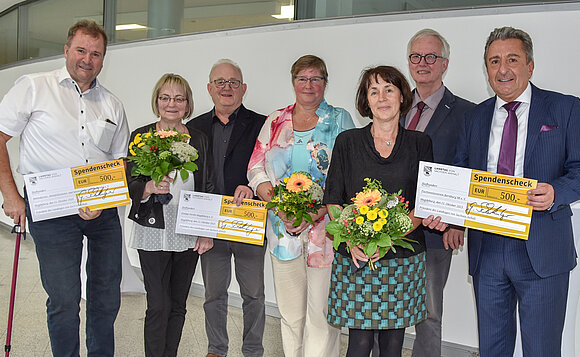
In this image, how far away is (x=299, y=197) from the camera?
2.81 metres

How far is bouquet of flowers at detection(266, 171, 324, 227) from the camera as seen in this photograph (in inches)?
111

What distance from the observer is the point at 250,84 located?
5125 mm

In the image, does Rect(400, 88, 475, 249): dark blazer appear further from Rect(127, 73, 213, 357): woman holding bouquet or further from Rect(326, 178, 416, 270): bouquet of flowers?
Rect(127, 73, 213, 357): woman holding bouquet

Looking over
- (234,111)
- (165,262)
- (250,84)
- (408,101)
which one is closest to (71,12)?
(250,84)

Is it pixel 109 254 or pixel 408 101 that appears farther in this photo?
pixel 109 254

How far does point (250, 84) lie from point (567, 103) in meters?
3.15

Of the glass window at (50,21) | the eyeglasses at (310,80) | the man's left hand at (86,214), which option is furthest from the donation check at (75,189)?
the glass window at (50,21)

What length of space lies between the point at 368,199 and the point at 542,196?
735 millimetres

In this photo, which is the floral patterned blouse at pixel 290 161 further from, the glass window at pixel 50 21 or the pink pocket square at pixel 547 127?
the glass window at pixel 50 21

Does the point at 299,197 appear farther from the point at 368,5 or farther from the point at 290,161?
the point at 368,5

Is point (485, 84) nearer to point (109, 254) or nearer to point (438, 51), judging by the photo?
point (438, 51)

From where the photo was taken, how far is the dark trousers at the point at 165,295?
3158mm

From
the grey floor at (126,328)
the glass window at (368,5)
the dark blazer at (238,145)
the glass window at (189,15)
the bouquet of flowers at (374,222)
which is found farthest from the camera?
the glass window at (189,15)

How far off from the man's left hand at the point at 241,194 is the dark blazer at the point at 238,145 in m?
0.19
